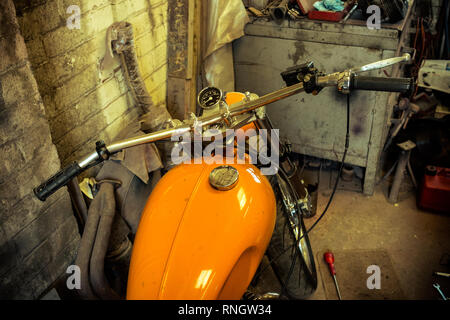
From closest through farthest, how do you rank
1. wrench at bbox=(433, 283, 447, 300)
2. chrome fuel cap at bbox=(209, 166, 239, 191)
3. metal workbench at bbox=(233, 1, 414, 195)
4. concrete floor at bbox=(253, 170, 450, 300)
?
chrome fuel cap at bbox=(209, 166, 239, 191)
wrench at bbox=(433, 283, 447, 300)
concrete floor at bbox=(253, 170, 450, 300)
metal workbench at bbox=(233, 1, 414, 195)

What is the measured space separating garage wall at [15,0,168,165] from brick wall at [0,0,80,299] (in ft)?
0.56

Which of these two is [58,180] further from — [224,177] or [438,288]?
[438,288]

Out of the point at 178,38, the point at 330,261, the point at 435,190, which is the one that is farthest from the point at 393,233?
the point at 178,38

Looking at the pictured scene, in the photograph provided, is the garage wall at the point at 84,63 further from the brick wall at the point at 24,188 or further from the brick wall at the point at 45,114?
the brick wall at the point at 24,188

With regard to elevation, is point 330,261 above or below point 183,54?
below

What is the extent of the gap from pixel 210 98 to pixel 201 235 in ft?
1.90

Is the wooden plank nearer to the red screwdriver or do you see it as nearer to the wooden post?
the wooden post

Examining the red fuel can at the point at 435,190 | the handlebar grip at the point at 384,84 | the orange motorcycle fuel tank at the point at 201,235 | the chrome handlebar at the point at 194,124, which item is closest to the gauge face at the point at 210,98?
the chrome handlebar at the point at 194,124

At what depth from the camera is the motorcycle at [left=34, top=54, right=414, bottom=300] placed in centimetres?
133

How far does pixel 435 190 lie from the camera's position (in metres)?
2.81

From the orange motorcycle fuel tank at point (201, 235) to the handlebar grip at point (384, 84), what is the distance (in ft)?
1.81

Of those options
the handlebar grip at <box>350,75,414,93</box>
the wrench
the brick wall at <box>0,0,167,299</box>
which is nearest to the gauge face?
the handlebar grip at <box>350,75,414,93</box>

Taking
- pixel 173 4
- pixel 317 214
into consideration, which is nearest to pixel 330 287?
pixel 317 214

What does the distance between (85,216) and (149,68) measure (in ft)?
3.45
